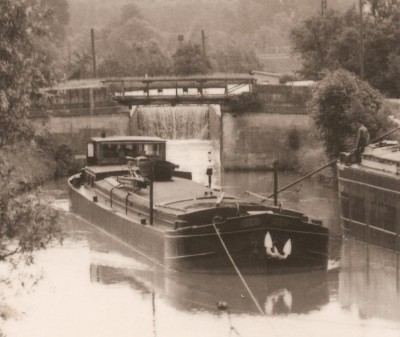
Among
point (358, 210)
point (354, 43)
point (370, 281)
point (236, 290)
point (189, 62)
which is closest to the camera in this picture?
point (236, 290)

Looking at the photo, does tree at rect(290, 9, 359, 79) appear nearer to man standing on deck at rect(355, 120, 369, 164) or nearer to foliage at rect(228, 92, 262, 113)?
foliage at rect(228, 92, 262, 113)

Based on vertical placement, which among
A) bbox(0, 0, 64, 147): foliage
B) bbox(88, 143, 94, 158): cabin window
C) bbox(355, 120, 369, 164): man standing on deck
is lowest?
bbox(88, 143, 94, 158): cabin window

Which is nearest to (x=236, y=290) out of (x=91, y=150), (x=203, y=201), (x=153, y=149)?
(x=203, y=201)

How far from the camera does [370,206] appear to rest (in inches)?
1248

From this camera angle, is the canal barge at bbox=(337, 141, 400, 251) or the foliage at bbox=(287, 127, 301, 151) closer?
the canal barge at bbox=(337, 141, 400, 251)

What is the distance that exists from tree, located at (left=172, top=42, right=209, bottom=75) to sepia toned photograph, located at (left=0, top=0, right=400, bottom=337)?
517 inches

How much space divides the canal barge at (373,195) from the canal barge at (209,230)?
2.36 metres

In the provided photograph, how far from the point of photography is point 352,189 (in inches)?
1302

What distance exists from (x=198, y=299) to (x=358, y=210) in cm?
735

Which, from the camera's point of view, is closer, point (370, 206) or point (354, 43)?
point (370, 206)

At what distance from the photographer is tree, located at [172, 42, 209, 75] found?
243 ft

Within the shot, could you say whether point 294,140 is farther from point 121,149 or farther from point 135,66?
point 135,66

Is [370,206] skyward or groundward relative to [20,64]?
groundward

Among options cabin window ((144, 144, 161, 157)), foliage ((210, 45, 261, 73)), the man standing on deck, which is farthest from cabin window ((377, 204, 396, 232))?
foliage ((210, 45, 261, 73))
